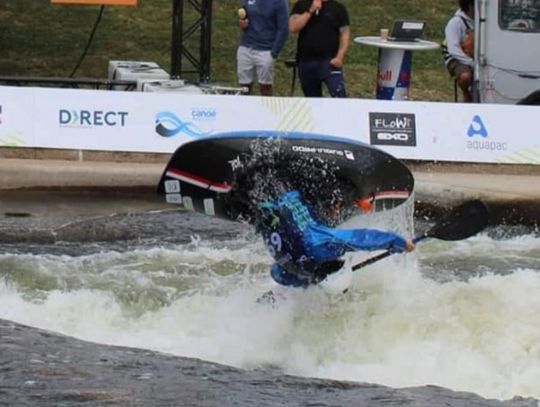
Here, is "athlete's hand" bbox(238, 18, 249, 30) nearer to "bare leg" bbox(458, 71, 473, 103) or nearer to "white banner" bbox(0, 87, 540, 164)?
"white banner" bbox(0, 87, 540, 164)

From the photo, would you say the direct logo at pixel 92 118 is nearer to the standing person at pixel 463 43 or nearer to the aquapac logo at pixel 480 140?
the aquapac logo at pixel 480 140

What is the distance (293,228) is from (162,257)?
11.6 ft

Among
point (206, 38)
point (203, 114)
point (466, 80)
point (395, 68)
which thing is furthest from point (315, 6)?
point (206, 38)

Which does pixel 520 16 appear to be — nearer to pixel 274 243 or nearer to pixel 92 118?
pixel 92 118

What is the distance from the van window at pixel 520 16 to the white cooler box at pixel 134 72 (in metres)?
4.44

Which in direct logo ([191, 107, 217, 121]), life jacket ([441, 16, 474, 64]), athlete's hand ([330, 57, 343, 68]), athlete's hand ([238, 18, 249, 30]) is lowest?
direct logo ([191, 107, 217, 121])

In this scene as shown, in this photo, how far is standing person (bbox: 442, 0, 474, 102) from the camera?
54.3ft

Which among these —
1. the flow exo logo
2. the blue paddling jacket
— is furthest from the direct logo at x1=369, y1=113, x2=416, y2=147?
the blue paddling jacket

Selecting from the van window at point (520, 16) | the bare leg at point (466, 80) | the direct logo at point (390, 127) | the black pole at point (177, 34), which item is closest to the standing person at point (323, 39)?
the direct logo at point (390, 127)

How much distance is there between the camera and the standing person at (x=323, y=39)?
15.9 metres

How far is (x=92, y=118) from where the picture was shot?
578 inches

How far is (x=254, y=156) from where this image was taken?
9164mm

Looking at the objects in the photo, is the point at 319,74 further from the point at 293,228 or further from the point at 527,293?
the point at 293,228

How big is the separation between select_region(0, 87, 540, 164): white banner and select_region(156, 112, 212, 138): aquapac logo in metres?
0.01
